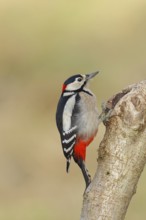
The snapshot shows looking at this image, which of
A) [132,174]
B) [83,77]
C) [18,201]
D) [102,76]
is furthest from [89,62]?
[132,174]

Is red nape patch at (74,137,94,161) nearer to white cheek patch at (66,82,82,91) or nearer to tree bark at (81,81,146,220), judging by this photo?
white cheek patch at (66,82,82,91)

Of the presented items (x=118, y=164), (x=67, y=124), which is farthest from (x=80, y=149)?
(x=118, y=164)

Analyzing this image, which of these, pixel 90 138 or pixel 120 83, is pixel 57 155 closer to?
pixel 120 83

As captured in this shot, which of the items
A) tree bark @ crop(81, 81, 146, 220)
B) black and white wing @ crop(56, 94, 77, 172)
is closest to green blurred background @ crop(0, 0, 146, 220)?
black and white wing @ crop(56, 94, 77, 172)

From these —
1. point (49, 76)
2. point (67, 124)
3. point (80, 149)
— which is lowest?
point (80, 149)

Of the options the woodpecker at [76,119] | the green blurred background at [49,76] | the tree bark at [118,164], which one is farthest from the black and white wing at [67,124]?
the green blurred background at [49,76]

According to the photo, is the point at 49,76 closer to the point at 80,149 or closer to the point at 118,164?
the point at 80,149

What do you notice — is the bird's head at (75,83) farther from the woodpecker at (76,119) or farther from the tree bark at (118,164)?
the tree bark at (118,164)
